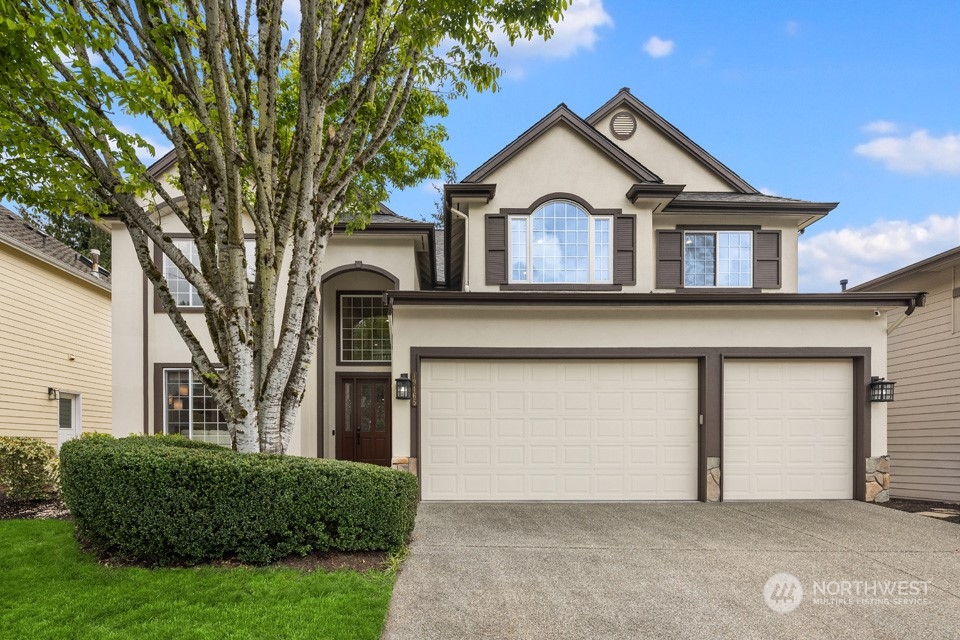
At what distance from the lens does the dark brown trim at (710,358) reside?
28.4 feet

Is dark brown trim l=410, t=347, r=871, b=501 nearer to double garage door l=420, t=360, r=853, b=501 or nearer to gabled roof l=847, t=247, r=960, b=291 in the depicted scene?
double garage door l=420, t=360, r=853, b=501

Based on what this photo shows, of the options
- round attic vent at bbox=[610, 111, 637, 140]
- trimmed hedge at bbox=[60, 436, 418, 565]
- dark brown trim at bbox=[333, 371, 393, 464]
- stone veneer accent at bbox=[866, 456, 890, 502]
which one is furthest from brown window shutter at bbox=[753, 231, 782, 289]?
trimmed hedge at bbox=[60, 436, 418, 565]

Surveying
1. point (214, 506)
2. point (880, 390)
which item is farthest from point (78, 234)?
point (880, 390)

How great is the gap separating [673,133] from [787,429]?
702cm

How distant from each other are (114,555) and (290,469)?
1944 mm

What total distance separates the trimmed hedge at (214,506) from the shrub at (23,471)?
329 centimetres

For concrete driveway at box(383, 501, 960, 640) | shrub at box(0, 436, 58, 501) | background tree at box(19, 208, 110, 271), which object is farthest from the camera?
background tree at box(19, 208, 110, 271)

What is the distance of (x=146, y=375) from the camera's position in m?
10.8

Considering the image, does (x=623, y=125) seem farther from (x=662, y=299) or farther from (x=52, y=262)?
(x=52, y=262)

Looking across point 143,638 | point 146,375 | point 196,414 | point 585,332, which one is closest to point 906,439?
point 585,332

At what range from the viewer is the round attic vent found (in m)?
12.4

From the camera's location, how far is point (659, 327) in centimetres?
887

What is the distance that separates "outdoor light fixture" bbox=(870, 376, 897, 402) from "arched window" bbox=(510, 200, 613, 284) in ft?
15.3

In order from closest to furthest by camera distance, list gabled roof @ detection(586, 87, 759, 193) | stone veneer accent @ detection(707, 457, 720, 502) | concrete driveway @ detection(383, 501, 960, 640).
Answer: concrete driveway @ detection(383, 501, 960, 640), stone veneer accent @ detection(707, 457, 720, 502), gabled roof @ detection(586, 87, 759, 193)
